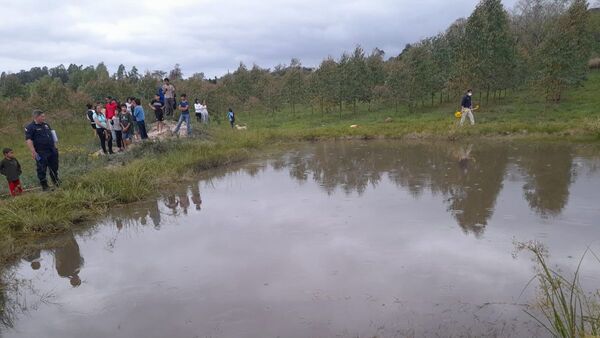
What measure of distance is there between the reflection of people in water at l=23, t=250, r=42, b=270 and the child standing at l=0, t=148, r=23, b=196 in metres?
2.68

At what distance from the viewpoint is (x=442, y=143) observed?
15797mm

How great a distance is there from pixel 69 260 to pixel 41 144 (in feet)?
11.0

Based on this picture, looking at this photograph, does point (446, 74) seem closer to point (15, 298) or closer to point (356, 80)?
point (356, 80)

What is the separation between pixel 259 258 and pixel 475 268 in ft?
9.42

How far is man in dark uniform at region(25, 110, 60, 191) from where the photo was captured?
333 inches

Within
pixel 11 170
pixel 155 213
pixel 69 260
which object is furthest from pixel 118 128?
pixel 69 260

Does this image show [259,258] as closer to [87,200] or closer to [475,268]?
[475,268]

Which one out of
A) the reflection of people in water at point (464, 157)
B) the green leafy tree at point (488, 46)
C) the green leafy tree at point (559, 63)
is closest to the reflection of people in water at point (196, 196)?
the reflection of people in water at point (464, 157)

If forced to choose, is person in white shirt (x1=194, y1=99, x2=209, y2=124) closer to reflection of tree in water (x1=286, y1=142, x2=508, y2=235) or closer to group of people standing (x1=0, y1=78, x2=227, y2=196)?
group of people standing (x1=0, y1=78, x2=227, y2=196)

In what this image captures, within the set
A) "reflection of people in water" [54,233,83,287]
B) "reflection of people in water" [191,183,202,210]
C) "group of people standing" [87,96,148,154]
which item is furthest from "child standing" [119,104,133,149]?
"reflection of people in water" [54,233,83,287]

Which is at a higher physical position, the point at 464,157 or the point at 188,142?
the point at 188,142

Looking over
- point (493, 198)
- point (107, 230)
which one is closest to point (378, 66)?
point (493, 198)

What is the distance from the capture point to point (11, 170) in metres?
8.56

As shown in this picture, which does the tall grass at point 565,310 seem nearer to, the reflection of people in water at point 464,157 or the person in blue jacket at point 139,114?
the reflection of people in water at point 464,157
